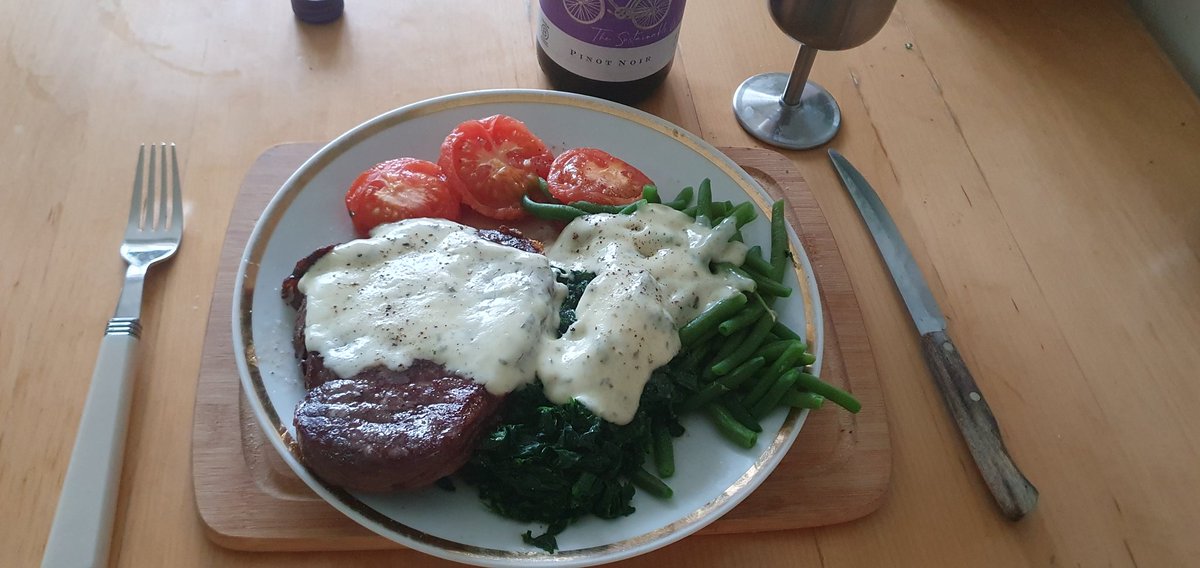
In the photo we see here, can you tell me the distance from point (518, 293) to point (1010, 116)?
2.28m

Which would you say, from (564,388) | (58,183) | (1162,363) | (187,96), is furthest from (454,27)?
(1162,363)

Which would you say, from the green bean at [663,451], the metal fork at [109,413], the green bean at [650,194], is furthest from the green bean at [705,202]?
the metal fork at [109,413]

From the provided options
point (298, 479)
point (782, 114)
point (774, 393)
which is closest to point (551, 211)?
point (774, 393)

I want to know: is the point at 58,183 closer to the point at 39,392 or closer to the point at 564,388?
the point at 39,392

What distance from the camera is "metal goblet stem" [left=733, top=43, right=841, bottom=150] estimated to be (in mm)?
2742

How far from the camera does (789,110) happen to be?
283 centimetres

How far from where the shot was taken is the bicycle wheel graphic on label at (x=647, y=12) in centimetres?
231

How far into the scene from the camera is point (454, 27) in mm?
2963

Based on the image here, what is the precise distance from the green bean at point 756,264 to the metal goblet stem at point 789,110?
29.3 inches

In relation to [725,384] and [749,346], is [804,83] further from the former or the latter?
[725,384]

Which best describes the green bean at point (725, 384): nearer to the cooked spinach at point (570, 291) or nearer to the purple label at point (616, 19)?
the cooked spinach at point (570, 291)

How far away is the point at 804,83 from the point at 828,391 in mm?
1365

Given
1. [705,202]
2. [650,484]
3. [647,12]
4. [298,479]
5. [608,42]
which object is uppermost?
[647,12]

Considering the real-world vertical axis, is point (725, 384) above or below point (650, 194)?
below
